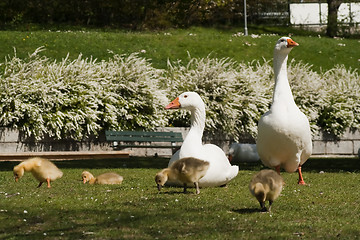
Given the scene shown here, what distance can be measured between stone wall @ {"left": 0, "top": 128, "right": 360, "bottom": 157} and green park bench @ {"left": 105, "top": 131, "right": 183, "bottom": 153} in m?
0.30

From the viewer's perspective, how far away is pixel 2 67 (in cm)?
2325

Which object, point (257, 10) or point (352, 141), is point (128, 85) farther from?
point (257, 10)

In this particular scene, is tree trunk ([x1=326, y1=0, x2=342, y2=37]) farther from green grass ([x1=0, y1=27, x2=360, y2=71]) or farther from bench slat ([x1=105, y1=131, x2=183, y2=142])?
bench slat ([x1=105, y1=131, x2=183, y2=142])

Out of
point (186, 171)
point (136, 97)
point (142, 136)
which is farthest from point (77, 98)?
point (186, 171)

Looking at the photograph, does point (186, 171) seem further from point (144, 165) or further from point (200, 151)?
point (144, 165)

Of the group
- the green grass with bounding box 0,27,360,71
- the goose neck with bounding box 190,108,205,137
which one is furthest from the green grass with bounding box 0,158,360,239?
the green grass with bounding box 0,27,360,71

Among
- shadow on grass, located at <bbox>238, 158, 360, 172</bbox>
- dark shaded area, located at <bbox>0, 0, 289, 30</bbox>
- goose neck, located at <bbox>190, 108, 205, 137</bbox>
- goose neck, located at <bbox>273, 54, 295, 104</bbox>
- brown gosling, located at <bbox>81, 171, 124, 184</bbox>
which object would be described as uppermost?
dark shaded area, located at <bbox>0, 0, 289, 30</bbox>

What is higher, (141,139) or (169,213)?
(169,213)

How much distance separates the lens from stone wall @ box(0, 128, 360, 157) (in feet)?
61.5

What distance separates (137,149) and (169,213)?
1305 cm

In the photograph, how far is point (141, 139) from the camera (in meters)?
19.3

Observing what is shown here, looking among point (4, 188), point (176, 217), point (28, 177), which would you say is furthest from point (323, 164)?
point (176, 217)

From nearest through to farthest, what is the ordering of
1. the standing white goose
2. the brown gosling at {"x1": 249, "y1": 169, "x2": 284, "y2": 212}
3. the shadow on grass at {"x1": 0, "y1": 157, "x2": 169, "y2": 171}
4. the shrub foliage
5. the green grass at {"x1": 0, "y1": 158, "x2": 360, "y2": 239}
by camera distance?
the green grass at {"x1": 0, "y1": 158, "x2": 360, "y2": 239}, the brown gosling at {"x1": 249, "y1": 169, "x2": 284, "y2": 212}, the standing white goose, the shadow on grass at {"x1": 0, "y1": 157, "x2": 169, "y2": 171}, the shrub foliage

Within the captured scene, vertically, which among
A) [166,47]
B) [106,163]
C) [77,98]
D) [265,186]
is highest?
[166,47]
